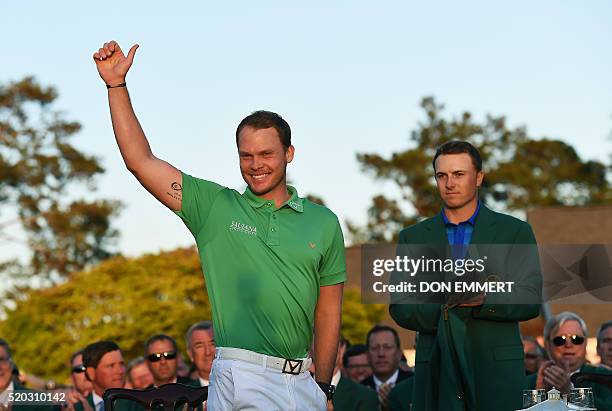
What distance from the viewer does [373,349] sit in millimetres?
11820

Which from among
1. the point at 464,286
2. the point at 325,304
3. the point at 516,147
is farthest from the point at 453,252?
the point at 516,147

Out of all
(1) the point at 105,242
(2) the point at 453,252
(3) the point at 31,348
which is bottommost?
(2) the point at 453,252

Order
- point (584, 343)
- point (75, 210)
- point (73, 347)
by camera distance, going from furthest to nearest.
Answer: point (75, 210), point (73, 347), point (584, 343)

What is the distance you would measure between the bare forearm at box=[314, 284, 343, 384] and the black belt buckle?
262 mm

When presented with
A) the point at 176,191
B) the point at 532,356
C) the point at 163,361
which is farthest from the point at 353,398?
the point at 176,191

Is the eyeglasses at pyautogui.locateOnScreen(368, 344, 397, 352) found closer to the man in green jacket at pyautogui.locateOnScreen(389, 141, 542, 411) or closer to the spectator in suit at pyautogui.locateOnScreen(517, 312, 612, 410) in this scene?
the spectator in suit at pyautogui.locateOnScreen(517, 312, 612, 410)

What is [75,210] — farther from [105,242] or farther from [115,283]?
[115,283]

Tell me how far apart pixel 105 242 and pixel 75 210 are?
225 centimetres

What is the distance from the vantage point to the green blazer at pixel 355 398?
1064 cm

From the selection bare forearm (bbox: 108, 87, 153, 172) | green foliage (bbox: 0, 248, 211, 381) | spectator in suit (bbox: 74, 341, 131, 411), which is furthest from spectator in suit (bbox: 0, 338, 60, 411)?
green foliage (bbox: 0, 248, 211, 381)

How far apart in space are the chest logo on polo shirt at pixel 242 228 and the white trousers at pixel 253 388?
1.79ft

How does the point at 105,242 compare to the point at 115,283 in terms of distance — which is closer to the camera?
the point at 115,283

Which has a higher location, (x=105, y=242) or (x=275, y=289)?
(x=105, y=242)

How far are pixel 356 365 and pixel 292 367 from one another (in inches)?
281
